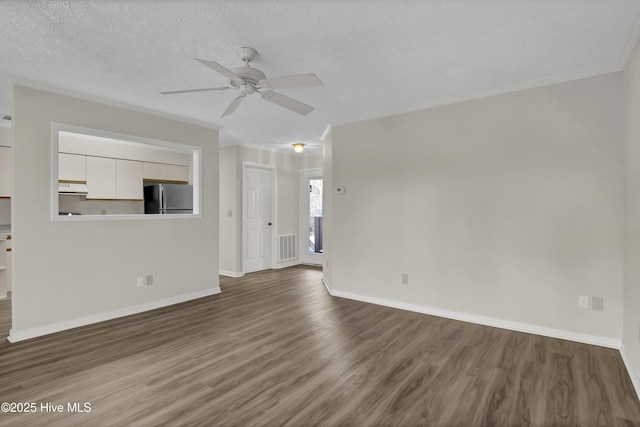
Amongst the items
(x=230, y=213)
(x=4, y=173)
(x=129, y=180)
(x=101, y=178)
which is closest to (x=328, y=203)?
(x=230, y=213)

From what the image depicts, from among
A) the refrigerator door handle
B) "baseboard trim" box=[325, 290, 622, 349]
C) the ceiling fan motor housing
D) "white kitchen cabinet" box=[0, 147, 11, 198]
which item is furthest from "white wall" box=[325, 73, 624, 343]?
"white kitchen cabinet" box=[0, 147, 11, 198]

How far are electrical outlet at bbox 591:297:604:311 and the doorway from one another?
4927 millimetres

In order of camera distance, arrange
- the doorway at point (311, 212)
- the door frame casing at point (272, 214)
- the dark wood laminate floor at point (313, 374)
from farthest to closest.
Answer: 1. the doorway at point (311, 212)
2. the door frame casing at point (272, 214)
3. the dark wood laminate floor at point (313, 374)

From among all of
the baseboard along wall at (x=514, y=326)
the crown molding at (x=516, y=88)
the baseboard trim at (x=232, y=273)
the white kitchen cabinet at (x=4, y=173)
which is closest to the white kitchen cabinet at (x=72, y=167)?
the white kitchen cabinet at (x=4, y=173)

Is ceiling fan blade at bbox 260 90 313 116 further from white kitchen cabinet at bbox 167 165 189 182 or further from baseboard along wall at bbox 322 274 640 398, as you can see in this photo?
white kitchen cabinet at bbox 167 165 189 182

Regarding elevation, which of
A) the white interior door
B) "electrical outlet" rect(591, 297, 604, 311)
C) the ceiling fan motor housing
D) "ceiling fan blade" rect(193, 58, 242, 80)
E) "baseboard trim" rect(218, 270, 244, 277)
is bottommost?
"baseboard trim" rect(218, 270, 244, 277)

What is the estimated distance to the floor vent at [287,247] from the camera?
22.7ft

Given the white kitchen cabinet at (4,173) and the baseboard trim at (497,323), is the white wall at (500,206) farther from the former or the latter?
the white kitchen cabinet at (4,173)

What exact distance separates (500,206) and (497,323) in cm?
123

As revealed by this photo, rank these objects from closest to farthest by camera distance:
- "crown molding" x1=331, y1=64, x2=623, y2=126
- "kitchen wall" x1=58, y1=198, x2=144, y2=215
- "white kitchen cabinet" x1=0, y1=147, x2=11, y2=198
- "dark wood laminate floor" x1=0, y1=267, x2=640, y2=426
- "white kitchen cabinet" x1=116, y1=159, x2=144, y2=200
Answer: "dark wood laminate floor" x1=0, y1=267, x2=640, y2=426, "crown molding" x1=331, y1=64, x2=623, y2=126, "white kitchen cabinet" x1=0, y1=147, x2=11, y2=198, "kitchen wall" x1=58, y1=198, x2=144, y2=215, "white kitchen cabinet" x1=116, y1=159, x2=144, y2=200

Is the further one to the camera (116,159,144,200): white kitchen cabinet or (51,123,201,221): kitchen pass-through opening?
(116,159,144,200): white kitchen cabinet

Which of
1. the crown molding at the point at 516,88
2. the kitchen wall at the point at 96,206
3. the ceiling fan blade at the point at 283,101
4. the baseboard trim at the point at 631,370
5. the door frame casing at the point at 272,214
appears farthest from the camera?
the door frame casing at the point at 272,214

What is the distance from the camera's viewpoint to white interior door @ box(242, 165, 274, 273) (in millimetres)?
6305

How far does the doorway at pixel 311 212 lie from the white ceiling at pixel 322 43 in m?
3.70
